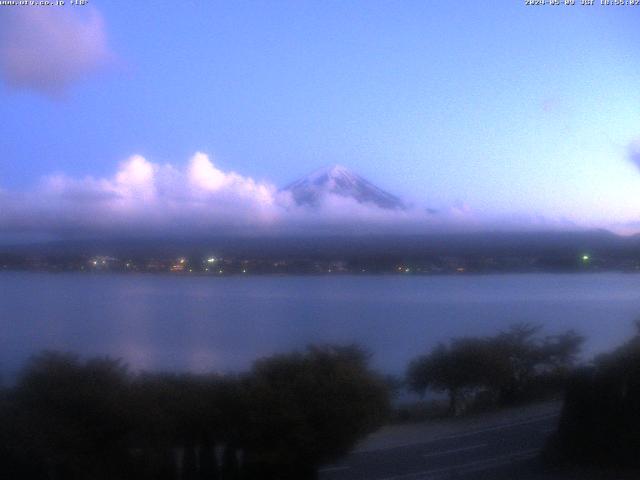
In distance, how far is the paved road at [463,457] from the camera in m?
6.07

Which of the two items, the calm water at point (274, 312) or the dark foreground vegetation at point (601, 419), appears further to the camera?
the dark foreground vegetation at point (601, 419)

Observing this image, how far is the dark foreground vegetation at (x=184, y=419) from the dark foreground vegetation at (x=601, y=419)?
5.15 ft

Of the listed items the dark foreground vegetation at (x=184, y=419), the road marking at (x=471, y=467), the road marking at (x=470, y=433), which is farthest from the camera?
the road marking at (x=470, y=433)

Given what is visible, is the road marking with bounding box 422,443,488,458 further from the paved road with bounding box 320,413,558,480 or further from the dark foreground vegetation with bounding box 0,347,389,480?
the dark foreground vegetation with bounding box 0,347,389,480

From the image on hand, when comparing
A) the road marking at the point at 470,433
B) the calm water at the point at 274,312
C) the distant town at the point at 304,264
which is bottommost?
the road marking at the point at 470,433

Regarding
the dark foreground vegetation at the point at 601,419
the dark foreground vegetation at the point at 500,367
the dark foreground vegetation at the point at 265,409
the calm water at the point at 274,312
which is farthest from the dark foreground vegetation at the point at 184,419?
the dark foreground vegetation at the point at 601,419

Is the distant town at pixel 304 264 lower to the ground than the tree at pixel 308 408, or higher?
higher

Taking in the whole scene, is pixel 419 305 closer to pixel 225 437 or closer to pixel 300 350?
pixel 300 350

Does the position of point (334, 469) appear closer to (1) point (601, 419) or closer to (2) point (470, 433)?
(2) point (470, 433)

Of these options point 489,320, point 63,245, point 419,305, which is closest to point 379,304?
point 419,305

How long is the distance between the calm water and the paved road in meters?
0.71

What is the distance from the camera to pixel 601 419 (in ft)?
22.7

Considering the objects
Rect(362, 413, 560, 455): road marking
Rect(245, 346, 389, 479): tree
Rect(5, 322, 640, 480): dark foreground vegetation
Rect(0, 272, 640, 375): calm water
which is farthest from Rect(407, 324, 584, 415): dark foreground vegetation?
Rect(245, 346, 389, 479): tree

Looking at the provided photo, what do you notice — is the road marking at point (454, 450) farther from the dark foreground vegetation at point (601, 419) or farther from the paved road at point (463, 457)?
the dark foreground vegetation at point (601, 419)
